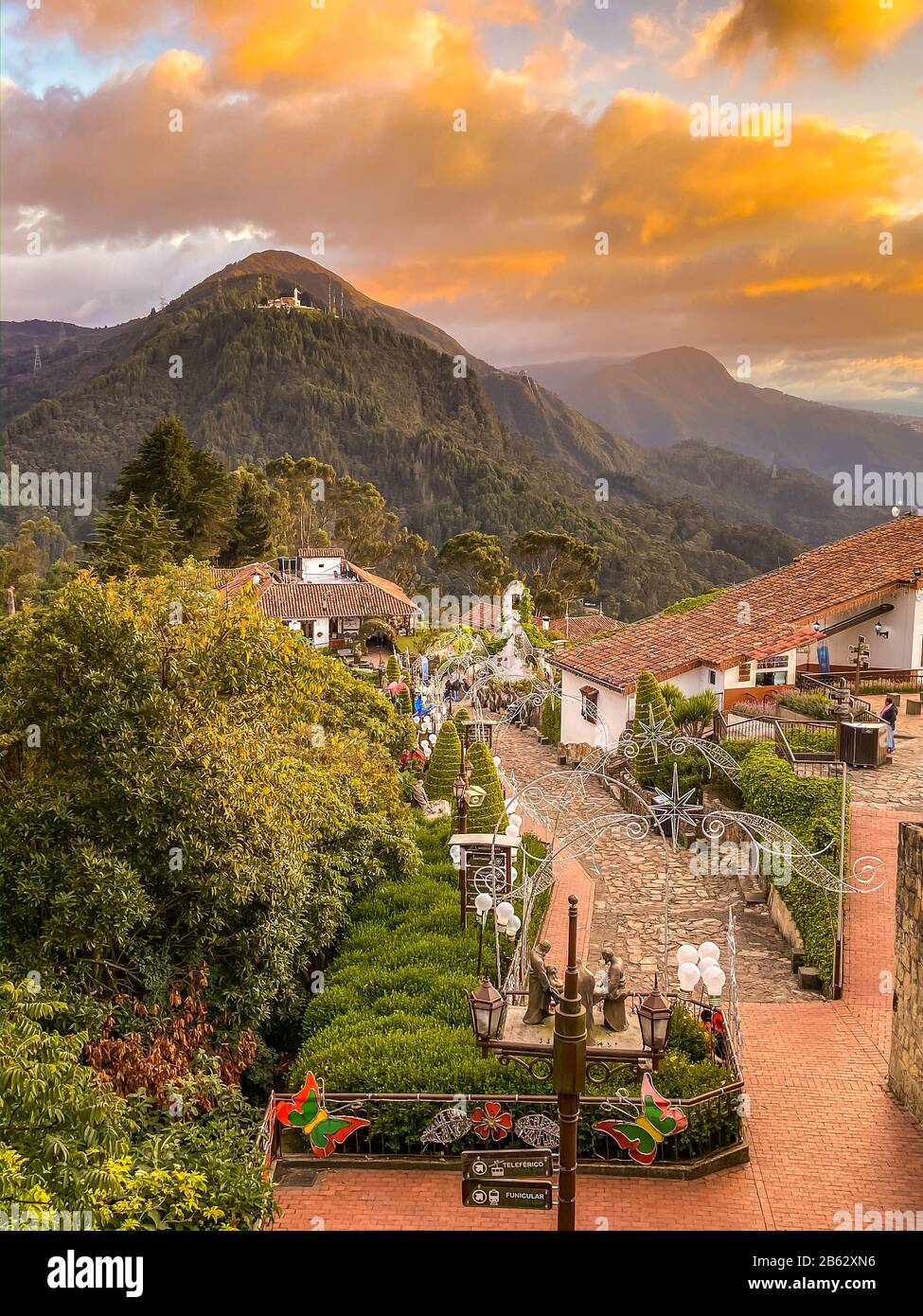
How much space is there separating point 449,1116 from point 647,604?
9123 cm

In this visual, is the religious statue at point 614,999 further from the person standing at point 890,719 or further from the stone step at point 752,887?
the person standing at point 890,719

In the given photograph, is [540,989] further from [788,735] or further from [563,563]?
[563,563]

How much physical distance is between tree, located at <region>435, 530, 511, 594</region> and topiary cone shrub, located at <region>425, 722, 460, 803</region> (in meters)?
53.2

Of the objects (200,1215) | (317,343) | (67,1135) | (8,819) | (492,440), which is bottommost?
(200,1215)

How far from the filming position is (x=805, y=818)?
52.0 ft

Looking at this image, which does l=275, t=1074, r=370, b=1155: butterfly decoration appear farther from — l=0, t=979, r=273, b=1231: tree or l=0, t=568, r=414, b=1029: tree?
l=0, t=568, r=414, b=1029: tree

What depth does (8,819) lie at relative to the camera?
10430 millimetres

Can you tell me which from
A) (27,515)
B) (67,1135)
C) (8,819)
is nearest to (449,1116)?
(67,1135)

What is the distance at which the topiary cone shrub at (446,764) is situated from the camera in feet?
73.6

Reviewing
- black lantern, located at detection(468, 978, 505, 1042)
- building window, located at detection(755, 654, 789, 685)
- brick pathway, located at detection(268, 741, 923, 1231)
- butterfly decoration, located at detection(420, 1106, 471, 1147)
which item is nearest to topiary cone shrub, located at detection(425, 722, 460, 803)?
building window, located at detection(755, 654, 789, 685)

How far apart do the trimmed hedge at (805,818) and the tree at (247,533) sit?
1814 inches

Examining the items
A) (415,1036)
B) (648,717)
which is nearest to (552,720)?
(648,717)

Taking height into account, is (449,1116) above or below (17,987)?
below

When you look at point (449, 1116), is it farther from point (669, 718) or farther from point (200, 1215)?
point (669, 718)
